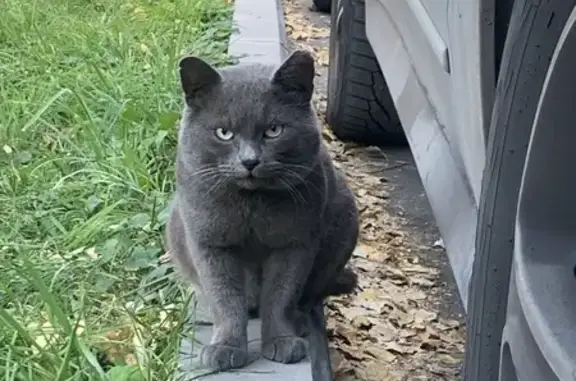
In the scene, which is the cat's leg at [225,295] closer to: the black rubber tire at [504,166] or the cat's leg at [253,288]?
the cat's leg at [253,288]

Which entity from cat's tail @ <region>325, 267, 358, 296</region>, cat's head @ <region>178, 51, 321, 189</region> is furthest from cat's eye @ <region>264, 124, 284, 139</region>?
cat's tail @ <region>325, 267, 358, 296</region>

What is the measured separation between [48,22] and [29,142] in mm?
1499

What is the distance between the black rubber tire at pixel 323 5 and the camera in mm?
7883

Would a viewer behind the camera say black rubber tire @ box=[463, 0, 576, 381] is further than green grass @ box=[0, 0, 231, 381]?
No

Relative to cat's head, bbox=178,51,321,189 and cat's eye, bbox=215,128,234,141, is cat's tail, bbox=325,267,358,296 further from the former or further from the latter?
cat's eye, bbox=215,128,234,141

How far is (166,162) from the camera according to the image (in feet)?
13.8

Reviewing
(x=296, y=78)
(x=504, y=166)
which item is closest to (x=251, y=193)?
(x=296, y=78)

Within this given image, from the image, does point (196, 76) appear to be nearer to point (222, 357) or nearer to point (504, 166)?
point (222, 357)

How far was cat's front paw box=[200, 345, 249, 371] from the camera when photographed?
2.82 metres

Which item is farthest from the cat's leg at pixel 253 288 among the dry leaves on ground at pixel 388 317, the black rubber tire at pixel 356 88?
the black rubber tire at pixel 356 88

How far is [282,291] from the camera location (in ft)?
9.78

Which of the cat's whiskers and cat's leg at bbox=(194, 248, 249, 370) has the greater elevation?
the cat's whiskers

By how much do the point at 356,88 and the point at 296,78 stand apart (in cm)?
183

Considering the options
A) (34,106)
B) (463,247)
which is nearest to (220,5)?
(34,106)
